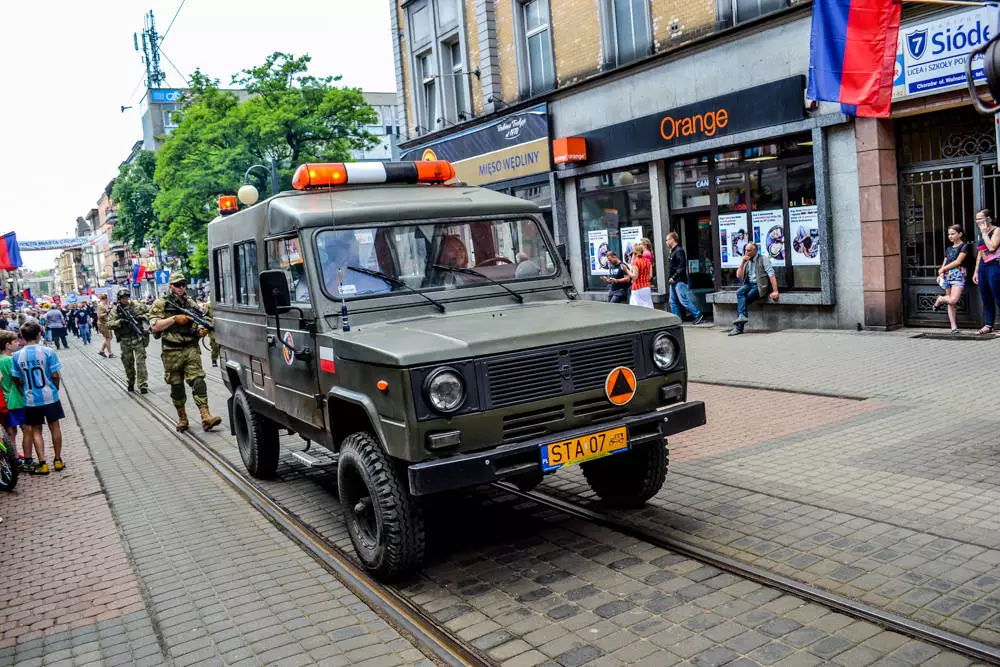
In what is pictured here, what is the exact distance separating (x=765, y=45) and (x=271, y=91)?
2594 centimetres

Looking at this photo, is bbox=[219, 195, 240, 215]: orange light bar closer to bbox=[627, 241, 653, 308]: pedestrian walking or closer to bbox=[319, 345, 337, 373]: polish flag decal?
bbox=[319, 345, 337, 373]: polish flag decal

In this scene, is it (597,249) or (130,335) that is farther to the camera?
(597,249)

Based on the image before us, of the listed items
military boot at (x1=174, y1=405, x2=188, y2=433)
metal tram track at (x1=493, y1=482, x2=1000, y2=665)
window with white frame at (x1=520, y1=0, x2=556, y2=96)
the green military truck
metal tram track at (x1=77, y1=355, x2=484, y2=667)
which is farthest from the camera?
window with white frame at (x1=520, y1=0, x2=556, y2=96)

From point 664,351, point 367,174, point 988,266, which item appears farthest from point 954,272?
point 367,174

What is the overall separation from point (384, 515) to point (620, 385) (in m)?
1.56

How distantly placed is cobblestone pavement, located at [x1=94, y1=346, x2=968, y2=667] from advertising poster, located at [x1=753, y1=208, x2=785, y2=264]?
1055 centimetres

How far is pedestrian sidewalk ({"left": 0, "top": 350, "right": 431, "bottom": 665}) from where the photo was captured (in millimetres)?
4379

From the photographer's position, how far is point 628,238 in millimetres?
19281

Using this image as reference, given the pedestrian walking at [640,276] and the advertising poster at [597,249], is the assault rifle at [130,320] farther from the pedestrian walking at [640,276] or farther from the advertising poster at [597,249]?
the advertising poster at [597,249]

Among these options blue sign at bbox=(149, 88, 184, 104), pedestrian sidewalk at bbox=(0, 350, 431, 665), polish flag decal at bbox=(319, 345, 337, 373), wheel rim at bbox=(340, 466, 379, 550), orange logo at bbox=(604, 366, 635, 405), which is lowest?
pedestrian sidewalk at bbox=(0, 350, 431, 665)

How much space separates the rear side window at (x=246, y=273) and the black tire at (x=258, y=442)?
997 mm

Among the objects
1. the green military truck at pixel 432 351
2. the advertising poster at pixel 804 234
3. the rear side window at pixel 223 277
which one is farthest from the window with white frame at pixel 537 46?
the green military truck at pixel 432 351

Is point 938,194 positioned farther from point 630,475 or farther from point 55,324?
point 55,324


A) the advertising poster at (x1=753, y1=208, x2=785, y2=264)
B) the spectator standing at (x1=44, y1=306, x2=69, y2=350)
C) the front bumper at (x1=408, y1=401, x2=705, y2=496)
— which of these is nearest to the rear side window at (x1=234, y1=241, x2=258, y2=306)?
the front bumper at (x1=408, y1=401, x2=705, y2=496)
